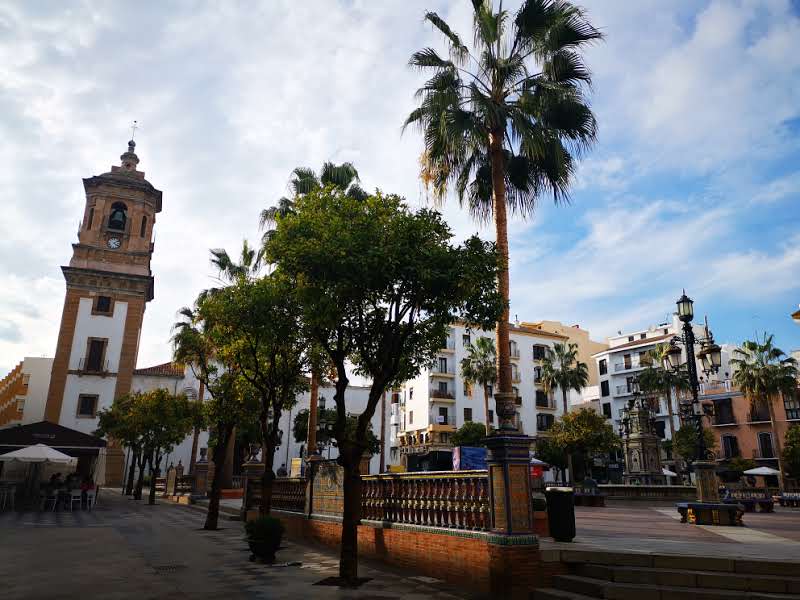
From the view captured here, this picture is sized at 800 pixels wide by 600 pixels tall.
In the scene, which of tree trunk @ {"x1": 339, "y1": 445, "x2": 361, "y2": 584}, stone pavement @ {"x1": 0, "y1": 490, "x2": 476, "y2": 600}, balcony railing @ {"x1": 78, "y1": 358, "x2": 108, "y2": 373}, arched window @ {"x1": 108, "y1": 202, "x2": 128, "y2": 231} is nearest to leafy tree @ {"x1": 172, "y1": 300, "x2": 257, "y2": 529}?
stone pavement @ {"x1": 0, "y1": 490, "x2": 476, "y2": 600}

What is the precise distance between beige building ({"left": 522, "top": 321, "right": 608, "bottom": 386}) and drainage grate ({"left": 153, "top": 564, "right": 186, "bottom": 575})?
67112mm

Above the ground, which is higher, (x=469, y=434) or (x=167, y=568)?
(x=469, y=434)

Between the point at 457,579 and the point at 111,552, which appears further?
the point at 111,552

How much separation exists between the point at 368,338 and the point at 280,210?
1488 centimetres

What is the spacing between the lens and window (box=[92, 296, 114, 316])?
44.5 metres

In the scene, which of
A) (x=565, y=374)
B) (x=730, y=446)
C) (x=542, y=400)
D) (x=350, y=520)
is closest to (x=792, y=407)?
(x=730, y=446)

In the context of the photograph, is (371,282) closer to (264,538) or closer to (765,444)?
(264,538)

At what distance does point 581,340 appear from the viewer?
7825cm

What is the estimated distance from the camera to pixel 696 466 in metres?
15.0

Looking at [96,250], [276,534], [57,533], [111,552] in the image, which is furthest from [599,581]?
[96,250]

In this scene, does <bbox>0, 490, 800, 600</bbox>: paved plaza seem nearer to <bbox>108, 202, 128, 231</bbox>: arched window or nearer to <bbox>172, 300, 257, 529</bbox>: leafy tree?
<bbox>172, 300, 257, 529</bbox>: leafy tree

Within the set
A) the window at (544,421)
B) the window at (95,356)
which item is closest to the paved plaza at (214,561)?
the window at (95,356)

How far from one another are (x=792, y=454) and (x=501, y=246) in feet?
132

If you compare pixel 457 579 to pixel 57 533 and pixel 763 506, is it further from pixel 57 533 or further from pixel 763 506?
pixel 763 506
